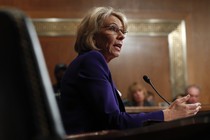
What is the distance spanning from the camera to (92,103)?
167 cm

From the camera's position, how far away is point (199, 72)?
22.4 feet

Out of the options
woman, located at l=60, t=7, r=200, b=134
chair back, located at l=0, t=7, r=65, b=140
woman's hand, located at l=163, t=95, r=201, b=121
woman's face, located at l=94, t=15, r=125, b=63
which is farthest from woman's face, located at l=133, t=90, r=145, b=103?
chair back, located at l=0, t=7, r=65, b=140

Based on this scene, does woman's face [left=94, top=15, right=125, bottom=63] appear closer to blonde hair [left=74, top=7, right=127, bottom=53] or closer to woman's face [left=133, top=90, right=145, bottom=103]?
blonde hair [left=74, top=7, right=127, bottom=53]

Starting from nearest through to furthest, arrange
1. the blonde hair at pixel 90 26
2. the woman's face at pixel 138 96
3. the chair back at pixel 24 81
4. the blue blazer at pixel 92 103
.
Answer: the chair back at pixel 24 81 < the blue blazer at pixel 92 103 < the blonde hair at pixel 90 26 < the woman's face at pixel 138 96

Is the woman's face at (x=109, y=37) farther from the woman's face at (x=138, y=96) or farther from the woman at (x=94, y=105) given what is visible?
the woman's face at (x=138, y=96)

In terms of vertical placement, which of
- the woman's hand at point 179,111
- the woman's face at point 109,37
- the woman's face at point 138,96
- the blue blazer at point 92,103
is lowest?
the woman's face at point 138,96

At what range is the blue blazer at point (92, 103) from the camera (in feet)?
5.43

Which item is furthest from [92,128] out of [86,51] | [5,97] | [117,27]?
[5,97]

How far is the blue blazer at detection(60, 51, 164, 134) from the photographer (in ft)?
5.43

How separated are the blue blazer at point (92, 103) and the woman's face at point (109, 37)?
0.93ft

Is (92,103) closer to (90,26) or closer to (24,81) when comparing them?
(90,26)

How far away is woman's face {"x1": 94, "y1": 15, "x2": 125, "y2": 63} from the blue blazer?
0.28 metres

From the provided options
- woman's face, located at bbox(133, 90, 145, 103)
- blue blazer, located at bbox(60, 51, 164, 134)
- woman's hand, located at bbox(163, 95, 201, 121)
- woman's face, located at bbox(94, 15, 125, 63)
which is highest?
woman's face, located at bbox(94, 15, 125, 63)

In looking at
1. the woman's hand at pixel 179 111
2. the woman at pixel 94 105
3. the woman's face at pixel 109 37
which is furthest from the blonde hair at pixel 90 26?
the woman's hand at pixel 179 111
